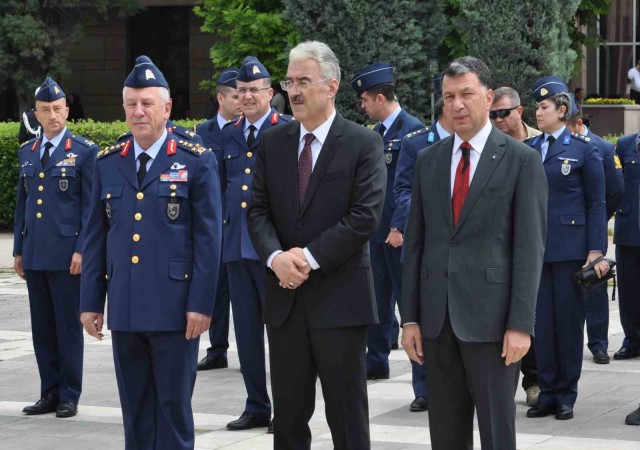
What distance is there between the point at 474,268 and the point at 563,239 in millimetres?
2966

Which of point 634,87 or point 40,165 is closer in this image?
point 40,165

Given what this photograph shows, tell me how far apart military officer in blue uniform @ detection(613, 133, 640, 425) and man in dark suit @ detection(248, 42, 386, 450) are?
16.7ft

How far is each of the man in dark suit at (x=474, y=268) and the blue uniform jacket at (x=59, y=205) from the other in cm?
344

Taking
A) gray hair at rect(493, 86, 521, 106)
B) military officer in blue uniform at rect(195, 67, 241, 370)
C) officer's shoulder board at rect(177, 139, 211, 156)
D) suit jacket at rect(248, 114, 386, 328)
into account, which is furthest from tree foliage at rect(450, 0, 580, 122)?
suit jacket at rect(248, 114, 386, 328)

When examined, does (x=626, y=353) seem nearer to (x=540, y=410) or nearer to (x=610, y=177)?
(x=610, y=177)

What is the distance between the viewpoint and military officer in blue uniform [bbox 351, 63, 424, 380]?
9.24 metres

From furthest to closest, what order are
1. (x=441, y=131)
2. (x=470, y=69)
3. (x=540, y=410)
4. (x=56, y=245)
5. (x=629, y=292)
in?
(x=629, y=292) → (x=441, y=131) → (x=56, y=245) → (x=540, y=410) → (x=470, y=69)

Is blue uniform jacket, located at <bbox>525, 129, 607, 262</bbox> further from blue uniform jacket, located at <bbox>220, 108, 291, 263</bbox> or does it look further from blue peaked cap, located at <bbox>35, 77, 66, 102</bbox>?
blue peaked cap, located at <bbox>35, 77, 66, 102</bbox>

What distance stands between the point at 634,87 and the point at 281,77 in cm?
1057

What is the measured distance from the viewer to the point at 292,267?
18.9 ft

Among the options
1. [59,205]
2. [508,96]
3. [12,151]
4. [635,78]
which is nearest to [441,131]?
[508,96]

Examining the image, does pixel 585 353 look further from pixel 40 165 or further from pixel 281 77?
pixel 281 77

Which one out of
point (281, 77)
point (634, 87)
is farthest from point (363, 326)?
point (634, 87)

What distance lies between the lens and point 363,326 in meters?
5.98
